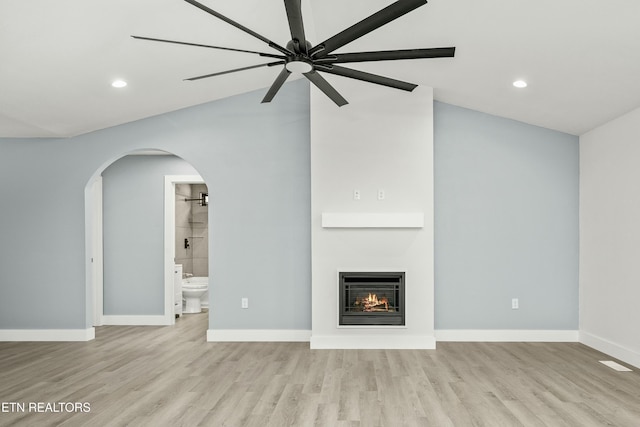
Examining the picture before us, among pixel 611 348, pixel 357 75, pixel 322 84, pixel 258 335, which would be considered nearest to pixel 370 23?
pixel 357 75

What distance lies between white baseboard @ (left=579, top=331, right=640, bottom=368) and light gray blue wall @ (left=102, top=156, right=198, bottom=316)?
5.11m

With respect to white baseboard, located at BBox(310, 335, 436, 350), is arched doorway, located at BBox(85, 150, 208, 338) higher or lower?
higher

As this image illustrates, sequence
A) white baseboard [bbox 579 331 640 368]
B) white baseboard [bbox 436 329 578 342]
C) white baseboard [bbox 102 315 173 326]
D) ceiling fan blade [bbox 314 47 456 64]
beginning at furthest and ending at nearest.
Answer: white baseboard [bbox 102 315 173 326] → white baseboard [bbox 436 329 578 342] → white baseboard [bbox 579 331 640 368] → ceiling fan blade [bbox 314 47 456 64]

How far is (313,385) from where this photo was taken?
13.3ft

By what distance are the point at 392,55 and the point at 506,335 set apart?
3904mm

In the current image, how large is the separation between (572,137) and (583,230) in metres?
1.06

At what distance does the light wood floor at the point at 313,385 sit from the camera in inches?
132

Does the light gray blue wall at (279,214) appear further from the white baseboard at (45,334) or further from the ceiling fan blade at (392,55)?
the ceiling fan blade at (392,55)

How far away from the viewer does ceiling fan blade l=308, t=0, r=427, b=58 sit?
2.42 m

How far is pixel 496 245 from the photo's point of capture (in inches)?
227

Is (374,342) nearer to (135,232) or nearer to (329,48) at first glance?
(329,48)

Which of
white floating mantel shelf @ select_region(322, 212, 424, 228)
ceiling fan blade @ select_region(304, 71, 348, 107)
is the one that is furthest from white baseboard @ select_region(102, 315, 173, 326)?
ceiling fan blade @ select_region(304, 71, 348, 107)

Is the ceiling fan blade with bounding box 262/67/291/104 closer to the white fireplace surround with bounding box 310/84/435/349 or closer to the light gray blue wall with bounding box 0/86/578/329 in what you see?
the white fireplace surround with bounding box 310/84/435/349

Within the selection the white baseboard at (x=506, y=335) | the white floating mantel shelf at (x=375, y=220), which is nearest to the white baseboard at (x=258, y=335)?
the white floating mantel shelf at (x=375, y=220)
